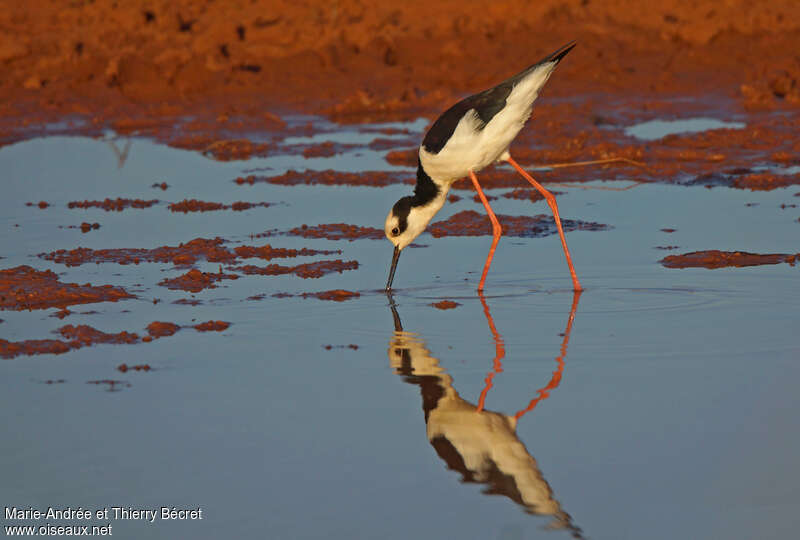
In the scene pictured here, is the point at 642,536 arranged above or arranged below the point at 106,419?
below

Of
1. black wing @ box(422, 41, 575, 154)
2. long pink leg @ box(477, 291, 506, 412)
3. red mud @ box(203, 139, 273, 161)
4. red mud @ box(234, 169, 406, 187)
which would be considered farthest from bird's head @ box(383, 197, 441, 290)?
red mud @ box(203, 139, 273, 161)

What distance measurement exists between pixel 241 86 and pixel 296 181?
4969 mm

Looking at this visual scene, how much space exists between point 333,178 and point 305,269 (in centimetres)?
300

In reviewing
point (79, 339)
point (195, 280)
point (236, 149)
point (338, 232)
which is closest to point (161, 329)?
point (79, 339)

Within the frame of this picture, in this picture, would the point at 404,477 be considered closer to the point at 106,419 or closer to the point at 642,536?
the point at 642,536

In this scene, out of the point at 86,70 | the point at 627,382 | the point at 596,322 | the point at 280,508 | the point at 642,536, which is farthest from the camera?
the point at 86,70

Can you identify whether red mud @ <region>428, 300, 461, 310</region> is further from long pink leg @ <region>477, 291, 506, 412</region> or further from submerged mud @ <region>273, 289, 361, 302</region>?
submerged mud @ <region>273, 289, 361, 302</region>

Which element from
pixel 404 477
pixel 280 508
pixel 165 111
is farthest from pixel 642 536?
pixel 165 111

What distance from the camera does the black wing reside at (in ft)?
21.2

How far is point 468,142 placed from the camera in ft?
21.5

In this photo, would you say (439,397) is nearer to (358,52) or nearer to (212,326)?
(212,326)

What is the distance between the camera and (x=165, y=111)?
1348 centimetres

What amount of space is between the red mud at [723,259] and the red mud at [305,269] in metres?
1.83

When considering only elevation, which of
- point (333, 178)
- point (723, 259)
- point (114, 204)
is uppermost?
point (333, 178)
